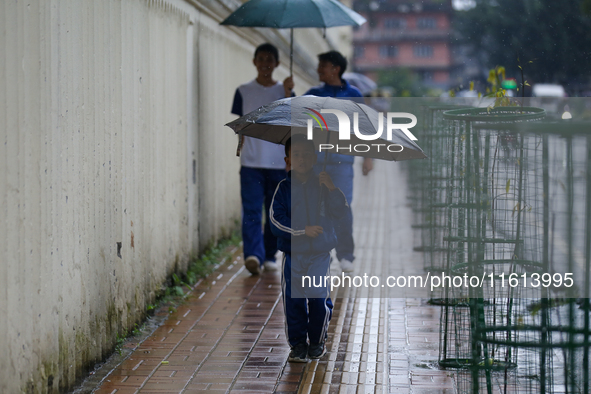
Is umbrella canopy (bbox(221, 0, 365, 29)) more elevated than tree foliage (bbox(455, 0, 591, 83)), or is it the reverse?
tree foliage (bbox(455, 0, 591, 83))

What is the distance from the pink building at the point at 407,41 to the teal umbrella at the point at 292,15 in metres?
50.8

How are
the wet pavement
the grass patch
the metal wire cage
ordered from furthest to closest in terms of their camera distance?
1. the grass patch
2. the wet pavement
3. the metal wire cage

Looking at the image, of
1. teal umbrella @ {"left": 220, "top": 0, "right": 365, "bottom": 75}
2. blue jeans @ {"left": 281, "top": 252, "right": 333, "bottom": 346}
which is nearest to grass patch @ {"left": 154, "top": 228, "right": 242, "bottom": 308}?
blue jeans @ {"left": 281, "top": 252, "right": 333, "bottom": 346}

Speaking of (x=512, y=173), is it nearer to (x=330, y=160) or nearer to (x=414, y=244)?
(x=330, y=160)

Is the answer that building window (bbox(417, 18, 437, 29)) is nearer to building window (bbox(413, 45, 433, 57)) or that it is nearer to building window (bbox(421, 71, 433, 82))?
building window (bbox(413, 45, 433, 57))

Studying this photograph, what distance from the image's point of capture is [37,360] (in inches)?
145

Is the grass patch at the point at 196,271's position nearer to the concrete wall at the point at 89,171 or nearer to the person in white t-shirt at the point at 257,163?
the concrete wall at the point at 89,171

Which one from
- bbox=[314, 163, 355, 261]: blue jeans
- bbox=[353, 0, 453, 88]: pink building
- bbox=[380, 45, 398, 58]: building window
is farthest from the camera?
bbox=[380, 45, 398, 58]: building window

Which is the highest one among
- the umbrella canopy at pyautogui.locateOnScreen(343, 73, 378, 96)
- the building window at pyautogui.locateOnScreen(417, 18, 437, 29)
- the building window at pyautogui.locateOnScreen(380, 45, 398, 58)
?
the building window at pyautogui.locateOnScreen(417, 18, 437, 29)

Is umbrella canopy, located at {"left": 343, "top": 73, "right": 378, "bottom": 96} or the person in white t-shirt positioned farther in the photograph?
umbrella canopy, located at {"left": 343, "top": 73, "right": 378, "bottom": 96}

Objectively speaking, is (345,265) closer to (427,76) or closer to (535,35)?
(535,35)

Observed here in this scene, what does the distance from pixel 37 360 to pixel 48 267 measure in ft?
1.54

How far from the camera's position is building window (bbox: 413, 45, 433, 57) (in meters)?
70.3

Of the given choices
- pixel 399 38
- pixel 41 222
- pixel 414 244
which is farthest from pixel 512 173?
pixel 399 38
